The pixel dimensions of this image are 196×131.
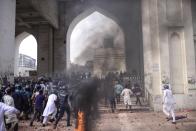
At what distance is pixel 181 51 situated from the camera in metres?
13.9

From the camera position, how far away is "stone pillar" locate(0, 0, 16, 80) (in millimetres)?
11664

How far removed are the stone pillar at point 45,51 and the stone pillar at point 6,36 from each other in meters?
8.56

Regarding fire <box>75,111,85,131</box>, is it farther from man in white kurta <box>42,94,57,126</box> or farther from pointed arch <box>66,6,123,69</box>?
pointed arch <box>66,6,123,69</box>

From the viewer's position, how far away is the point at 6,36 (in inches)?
475

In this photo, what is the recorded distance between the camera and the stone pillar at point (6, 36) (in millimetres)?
11664

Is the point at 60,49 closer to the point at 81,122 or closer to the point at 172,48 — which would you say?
the point at 172,48

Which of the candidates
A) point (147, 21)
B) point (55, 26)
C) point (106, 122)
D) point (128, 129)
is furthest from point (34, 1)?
point (128, 129)

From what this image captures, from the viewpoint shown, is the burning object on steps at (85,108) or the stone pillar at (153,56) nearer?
the burning object on steps at (85,108)

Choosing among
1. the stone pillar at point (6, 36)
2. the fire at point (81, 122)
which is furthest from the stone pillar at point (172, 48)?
the fire at point (81, 122)

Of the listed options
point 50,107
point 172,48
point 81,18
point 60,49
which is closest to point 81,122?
point 50,107

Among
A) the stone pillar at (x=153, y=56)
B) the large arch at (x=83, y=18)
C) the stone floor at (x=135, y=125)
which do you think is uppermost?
the large arch at (x=83, y=18)

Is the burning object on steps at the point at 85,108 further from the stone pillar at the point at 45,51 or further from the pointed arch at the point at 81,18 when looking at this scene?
the pointed arch at the point at 81,18

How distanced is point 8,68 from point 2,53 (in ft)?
2.49

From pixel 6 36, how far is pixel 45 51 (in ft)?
30.2
